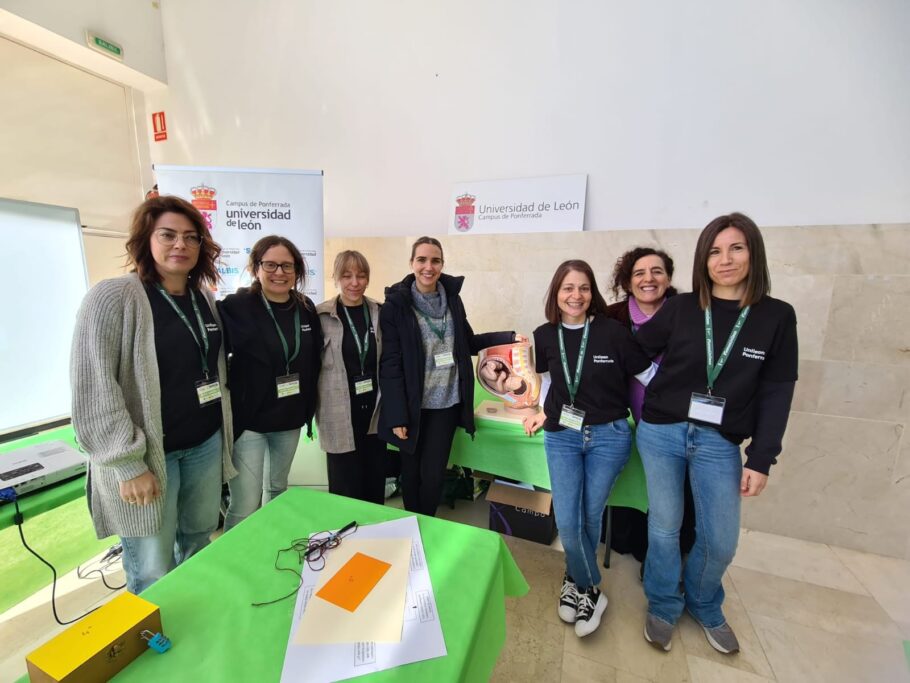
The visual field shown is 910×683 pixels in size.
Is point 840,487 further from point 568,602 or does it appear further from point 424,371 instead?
point 424,371

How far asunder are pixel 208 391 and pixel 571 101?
2660 millimetres

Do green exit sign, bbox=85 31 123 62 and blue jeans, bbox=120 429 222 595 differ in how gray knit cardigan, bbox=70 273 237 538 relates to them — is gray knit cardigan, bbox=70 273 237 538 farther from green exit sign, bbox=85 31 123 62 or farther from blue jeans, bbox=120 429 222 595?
green exit sign, bbox=85 31 123 62

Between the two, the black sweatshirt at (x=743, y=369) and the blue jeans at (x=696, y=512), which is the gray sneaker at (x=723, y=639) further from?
the black sweatshirt at (x=743, y=369)

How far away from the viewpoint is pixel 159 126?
12.3ft

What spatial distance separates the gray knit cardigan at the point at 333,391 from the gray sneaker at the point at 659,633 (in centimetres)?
150

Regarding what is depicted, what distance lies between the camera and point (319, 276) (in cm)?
277

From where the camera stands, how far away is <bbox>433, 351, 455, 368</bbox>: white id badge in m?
1.80

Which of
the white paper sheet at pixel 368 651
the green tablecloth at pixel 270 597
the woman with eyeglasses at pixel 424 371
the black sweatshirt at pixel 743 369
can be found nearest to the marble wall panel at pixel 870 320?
the black sweatshirt at pixel 743 369

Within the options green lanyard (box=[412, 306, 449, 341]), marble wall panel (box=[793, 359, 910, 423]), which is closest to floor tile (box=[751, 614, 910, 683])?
marble wall panel (box=[793, 359, 910, 423])

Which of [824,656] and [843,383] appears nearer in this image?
[824,656]

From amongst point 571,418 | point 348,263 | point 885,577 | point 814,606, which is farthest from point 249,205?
point 885,577

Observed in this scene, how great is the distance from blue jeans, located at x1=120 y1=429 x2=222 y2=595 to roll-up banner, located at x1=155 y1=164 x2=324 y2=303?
1502 mm

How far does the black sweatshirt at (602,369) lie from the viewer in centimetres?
157

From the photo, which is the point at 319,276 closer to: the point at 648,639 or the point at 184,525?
the point at 184,525
